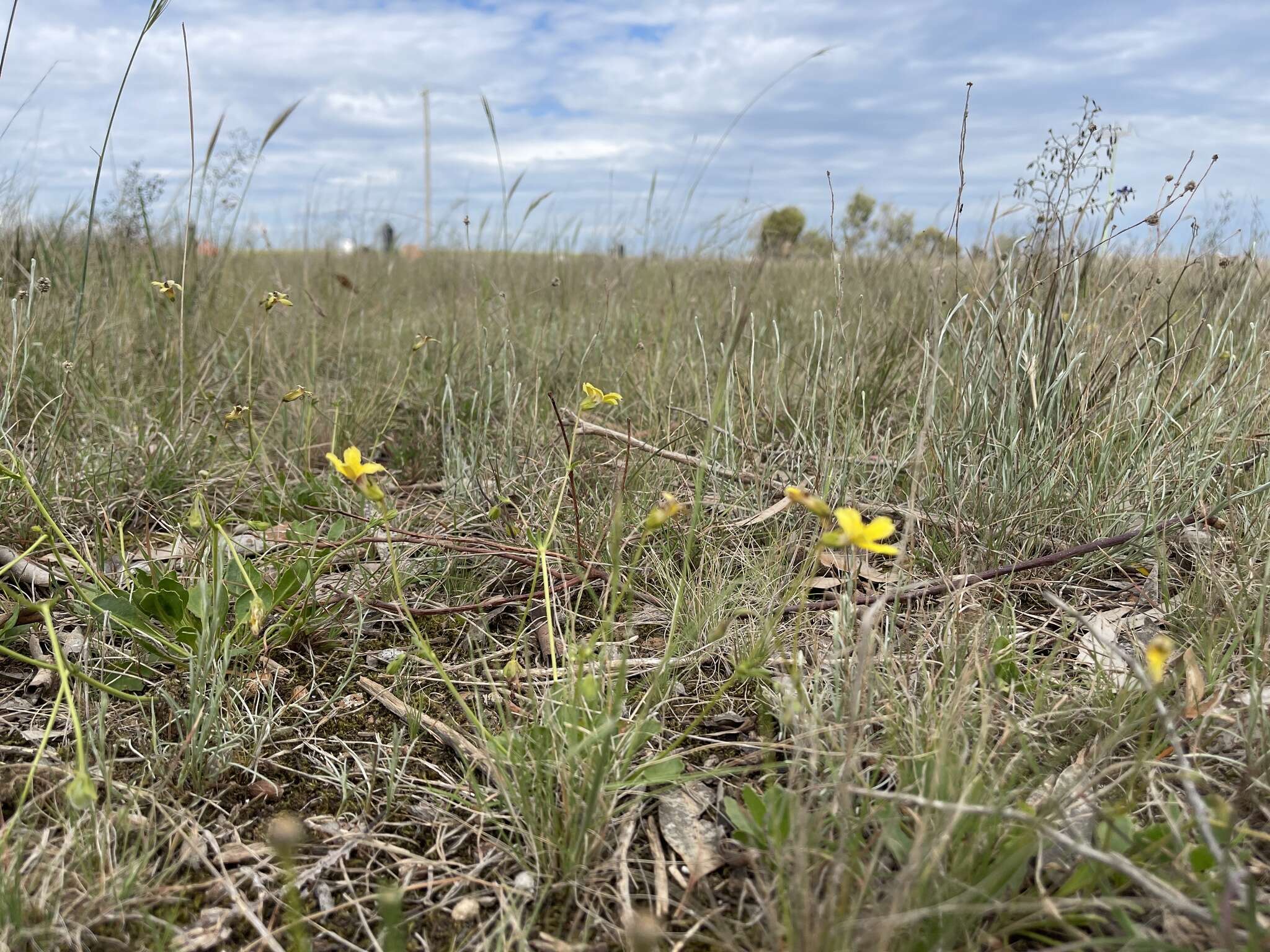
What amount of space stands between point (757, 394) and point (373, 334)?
1.79m

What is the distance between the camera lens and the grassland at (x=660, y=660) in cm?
91

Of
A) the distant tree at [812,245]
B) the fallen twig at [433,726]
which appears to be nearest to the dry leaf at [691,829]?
the fallen twig at [433,726]

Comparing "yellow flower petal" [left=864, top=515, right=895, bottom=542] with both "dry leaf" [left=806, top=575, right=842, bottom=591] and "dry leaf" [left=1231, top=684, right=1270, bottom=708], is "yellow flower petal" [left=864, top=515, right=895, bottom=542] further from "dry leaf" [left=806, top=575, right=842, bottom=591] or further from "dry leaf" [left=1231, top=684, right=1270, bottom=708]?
"dry leaf" [left=806, top=575, right=842, bottom=591]

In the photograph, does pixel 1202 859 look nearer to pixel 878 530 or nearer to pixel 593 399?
pixel 878 530

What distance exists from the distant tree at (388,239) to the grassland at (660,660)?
4.60m

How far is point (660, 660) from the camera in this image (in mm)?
1416

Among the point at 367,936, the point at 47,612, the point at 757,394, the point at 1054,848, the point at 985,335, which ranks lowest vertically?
the point at 367,936

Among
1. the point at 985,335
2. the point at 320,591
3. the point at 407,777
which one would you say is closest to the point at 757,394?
the point at 985,335

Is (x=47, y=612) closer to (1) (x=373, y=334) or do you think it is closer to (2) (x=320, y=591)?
(2) (x=320, y=591)

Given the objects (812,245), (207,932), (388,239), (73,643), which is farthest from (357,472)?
(388,239)

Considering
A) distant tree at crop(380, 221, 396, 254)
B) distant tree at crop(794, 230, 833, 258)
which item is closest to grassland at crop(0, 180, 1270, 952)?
distant tree at crop(794, 230, 833, 258)

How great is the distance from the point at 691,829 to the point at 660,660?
362 millimetres

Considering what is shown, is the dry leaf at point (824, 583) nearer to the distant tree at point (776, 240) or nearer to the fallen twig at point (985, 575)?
the fallen twig at point (985, 575)

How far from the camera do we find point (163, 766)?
1.14 meters
